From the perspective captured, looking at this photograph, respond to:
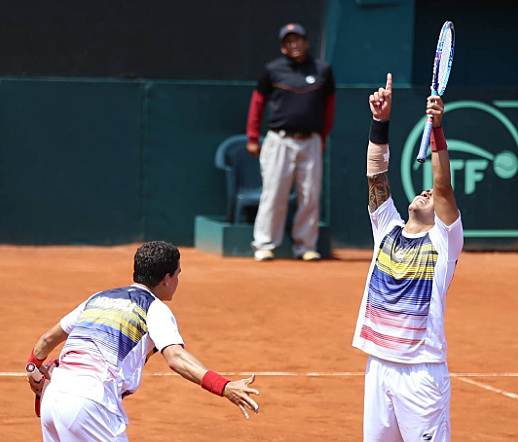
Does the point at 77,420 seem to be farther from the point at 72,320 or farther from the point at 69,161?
the point at 69,161

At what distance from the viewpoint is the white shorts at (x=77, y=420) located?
4.29m

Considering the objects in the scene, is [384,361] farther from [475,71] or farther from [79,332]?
[475,71]

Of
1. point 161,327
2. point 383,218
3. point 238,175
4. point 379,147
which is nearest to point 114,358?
point 161,327

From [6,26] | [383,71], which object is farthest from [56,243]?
[383,71]

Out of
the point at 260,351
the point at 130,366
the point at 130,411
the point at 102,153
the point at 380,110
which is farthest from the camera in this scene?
the point at 102,153

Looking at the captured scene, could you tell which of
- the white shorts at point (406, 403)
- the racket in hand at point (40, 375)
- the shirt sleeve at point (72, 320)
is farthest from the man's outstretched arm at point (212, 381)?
the white shorts at point (406, 403)

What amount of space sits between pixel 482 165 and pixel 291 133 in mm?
3185

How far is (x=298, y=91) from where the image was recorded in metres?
13.4

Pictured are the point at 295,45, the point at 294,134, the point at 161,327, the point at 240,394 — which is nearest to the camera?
the point at 240,394

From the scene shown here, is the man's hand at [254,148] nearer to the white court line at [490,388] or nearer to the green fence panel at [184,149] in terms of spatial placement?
the green fence panel at [184,149]

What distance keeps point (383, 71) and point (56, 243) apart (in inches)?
210

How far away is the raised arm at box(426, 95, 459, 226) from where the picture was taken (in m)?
4.88

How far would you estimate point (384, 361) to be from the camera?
4871 mm

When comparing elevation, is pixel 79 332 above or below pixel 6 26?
below
